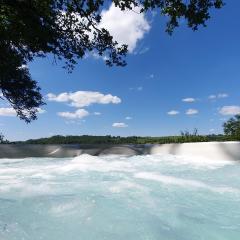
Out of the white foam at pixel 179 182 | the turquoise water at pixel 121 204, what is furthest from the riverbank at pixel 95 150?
the white foam at pixel 179 182

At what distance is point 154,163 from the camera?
29.5 feet

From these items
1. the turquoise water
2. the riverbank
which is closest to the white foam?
the turquoise water

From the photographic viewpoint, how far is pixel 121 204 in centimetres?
448

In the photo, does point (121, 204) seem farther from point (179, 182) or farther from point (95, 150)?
point (95, 150)

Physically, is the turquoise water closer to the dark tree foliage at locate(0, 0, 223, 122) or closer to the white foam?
the white foam

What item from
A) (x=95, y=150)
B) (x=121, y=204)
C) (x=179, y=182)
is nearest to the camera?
(x=121, y=204)

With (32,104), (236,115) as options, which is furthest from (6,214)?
(236,115)

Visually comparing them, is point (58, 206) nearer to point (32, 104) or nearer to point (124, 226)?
point (124, 226)

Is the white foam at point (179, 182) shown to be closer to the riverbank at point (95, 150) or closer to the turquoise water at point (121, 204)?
the turquoise water at point (121, 204)

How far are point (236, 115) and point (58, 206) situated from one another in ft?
77.0

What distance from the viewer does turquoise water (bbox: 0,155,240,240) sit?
3396mm

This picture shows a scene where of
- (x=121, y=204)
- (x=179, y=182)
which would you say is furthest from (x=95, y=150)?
(x=121, y=204)

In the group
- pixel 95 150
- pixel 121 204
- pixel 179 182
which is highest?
pixel 95 150

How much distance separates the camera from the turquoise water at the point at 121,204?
3.40 m
